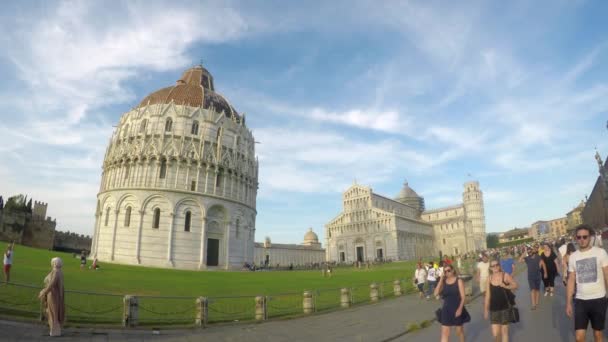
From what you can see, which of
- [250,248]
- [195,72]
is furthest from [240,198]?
[195,72]

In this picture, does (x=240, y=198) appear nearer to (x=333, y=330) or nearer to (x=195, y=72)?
(x=195, y=72)

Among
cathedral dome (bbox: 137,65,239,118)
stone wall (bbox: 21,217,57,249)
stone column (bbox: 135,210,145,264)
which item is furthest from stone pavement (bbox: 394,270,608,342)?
stone wall (bbox: 21,217,57,249)

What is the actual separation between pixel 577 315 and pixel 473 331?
400 centimetres

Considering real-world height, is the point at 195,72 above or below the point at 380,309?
above

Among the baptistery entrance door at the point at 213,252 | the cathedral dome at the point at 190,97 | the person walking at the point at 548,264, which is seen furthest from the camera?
the cathedral dome at the point at 190,97

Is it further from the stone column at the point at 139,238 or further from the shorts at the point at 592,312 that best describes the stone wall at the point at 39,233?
the shorts at the point at 592,312

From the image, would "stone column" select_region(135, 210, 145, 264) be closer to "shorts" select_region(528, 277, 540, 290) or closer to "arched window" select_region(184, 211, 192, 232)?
"arched window" select_region(184, 211, 192, 232)

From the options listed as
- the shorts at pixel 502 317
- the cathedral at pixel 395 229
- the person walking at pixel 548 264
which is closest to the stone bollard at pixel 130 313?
the shorts at pixel 502 317

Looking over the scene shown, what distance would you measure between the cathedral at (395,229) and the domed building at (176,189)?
156 ft

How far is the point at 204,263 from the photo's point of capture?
129 feet

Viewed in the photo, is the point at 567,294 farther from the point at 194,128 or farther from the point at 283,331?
the point at 194,128

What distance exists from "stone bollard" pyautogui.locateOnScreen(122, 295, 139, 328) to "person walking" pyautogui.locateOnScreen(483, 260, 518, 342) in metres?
9.01

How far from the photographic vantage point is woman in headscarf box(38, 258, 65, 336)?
819cm

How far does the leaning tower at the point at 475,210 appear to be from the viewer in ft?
382
